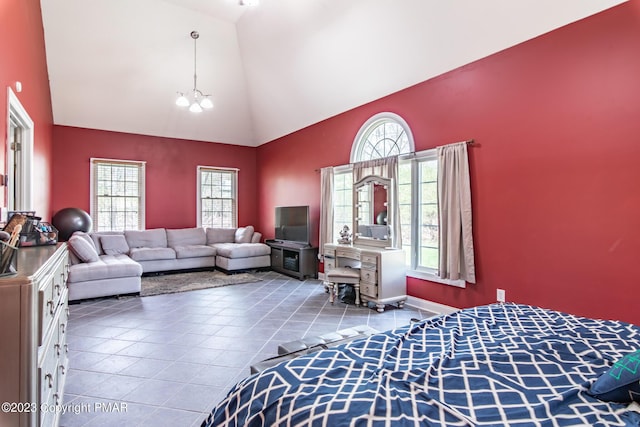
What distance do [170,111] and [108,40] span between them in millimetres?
1790

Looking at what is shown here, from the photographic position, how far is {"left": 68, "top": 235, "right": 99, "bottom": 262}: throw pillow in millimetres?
5086

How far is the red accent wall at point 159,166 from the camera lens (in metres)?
6.77

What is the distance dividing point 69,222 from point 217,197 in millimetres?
3091

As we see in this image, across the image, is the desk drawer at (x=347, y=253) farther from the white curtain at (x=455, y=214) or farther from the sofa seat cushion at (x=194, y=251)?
the sofa seat cushion at (x=194, y=251)

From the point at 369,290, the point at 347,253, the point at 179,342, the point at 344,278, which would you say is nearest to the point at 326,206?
the point at 347,253

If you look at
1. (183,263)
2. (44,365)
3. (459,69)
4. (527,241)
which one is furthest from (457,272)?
(183,263)

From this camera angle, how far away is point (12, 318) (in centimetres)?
124

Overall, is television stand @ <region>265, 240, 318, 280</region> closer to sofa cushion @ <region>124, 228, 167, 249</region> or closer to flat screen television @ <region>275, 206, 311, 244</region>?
flat screen television @ <region>275, 206, 311, 244</region>

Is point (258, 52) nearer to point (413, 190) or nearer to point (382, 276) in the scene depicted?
point (413, 190)

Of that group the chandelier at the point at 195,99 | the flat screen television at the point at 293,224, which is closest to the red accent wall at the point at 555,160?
the flat screen television at the point at 293,224

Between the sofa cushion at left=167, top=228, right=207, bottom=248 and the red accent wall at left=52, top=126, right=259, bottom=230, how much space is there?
47cm

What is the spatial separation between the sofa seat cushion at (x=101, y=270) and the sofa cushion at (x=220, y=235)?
2611 millimetres

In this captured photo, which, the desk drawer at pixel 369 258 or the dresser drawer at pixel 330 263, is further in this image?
the dresser drawer at pixel 330 263

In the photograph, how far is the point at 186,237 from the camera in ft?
24.7
